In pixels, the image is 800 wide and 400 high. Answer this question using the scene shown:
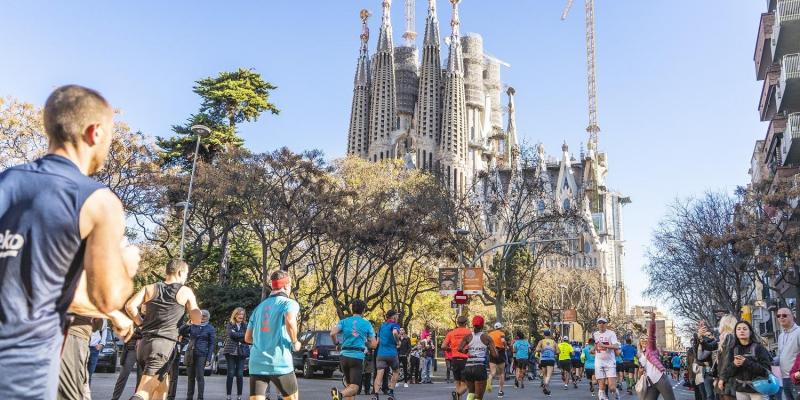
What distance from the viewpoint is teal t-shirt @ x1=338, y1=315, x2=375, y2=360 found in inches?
394

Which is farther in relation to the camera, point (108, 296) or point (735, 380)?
point (735, 380)

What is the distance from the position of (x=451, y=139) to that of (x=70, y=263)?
4158 inches

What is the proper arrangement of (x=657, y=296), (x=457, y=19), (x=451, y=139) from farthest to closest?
(x=457, y=19)
(x=451, y=139)
(x=657, y=296)

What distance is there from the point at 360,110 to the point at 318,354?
304 feet

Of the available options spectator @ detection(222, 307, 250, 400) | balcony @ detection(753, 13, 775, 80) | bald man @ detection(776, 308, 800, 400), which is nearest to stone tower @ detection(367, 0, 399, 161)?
balcony @ detection(753, 13, 775, 80)

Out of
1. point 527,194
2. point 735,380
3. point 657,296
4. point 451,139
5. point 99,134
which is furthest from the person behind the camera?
point 451,139

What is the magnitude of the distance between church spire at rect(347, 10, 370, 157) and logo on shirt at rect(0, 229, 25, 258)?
110 metres

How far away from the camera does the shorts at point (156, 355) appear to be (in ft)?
25.0

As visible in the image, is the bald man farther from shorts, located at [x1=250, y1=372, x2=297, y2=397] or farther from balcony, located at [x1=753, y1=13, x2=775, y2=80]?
balcony, located at [x1=753, y1=13, x2=775, y2=80]

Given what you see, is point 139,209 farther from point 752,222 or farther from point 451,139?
point 451,139

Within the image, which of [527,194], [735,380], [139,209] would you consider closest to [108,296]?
[735,380]

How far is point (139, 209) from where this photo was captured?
32.3 metres

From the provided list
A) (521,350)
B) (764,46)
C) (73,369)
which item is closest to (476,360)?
(73,369)

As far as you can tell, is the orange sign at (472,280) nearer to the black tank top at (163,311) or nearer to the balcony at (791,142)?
the balcony at (791,142)
